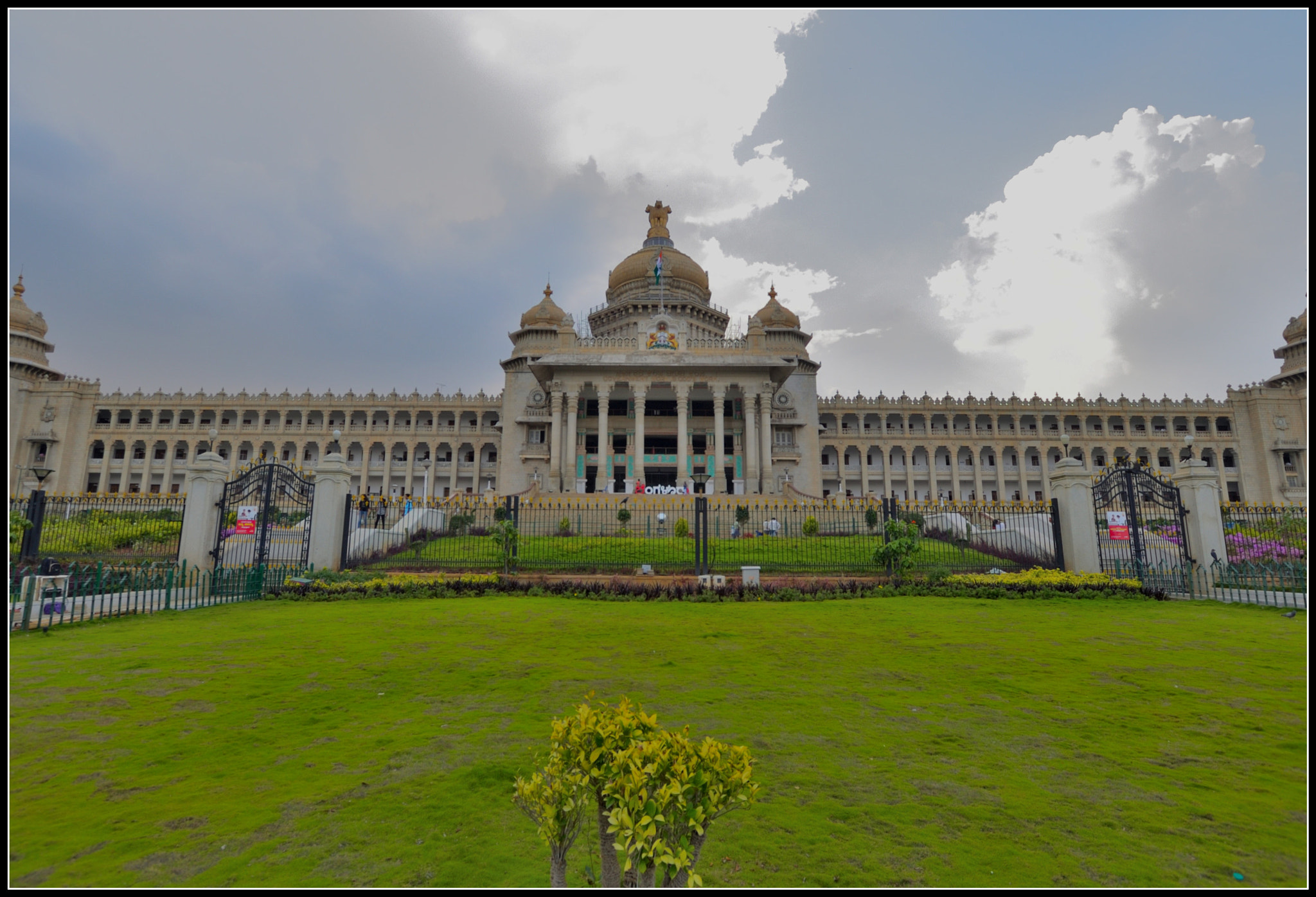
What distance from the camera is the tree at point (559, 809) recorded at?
8.51ft

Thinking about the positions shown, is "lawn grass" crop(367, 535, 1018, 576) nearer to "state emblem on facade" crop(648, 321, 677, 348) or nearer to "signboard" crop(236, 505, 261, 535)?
"signboard" crop(236, 505, 261, 535)

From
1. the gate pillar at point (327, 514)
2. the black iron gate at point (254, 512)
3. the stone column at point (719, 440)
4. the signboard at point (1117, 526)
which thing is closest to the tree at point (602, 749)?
the black iron gate at point (254, 512)

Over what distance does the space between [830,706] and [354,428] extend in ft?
200

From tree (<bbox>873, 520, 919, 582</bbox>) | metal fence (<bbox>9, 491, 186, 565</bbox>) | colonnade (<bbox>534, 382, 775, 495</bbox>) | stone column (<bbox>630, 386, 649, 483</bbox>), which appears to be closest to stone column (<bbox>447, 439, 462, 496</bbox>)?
colonnade (<bbox>534, 382, 775, 495</bbox>)

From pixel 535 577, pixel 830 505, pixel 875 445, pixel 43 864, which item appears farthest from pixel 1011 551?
pixel 875 445

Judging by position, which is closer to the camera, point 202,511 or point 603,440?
point 202,511

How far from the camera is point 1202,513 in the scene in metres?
14.5

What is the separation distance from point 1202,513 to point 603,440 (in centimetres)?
2813

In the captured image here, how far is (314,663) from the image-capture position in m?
7.16

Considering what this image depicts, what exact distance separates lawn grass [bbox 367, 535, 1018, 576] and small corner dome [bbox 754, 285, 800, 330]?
105 ft

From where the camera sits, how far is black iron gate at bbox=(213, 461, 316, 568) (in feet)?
48.6

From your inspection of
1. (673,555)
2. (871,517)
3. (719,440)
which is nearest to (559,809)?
(673,555)

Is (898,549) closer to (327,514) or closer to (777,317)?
(327,514)

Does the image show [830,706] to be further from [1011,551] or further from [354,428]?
[354,428]
